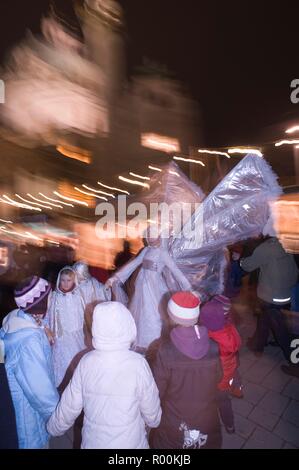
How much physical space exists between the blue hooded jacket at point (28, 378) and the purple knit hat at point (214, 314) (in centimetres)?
147

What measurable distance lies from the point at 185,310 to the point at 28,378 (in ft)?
3.94

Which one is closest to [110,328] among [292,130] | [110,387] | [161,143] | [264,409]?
[110,387]

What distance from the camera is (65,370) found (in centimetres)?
355

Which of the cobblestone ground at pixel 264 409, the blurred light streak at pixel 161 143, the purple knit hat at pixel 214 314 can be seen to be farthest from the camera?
the blurred light streak at pixel 161 143

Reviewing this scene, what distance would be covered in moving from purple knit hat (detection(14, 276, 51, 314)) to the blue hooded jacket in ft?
0.40

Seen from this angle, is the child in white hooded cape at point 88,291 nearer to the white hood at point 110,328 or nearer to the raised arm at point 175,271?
the raised arm at point 175,271

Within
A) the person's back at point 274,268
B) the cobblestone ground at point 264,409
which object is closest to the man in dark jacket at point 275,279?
the person's back at point 274,268

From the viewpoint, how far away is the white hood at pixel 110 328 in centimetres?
169

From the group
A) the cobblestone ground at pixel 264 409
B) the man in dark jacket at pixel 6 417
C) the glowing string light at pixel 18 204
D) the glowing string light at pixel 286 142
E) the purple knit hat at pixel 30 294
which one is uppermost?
the glowing string light at pixel 286 142

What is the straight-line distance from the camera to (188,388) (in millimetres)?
Result: 1979

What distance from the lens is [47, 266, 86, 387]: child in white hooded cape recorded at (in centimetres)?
353

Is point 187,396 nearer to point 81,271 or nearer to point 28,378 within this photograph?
point 28,378

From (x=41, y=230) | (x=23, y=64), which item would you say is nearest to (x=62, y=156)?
(x=23, y=64)
